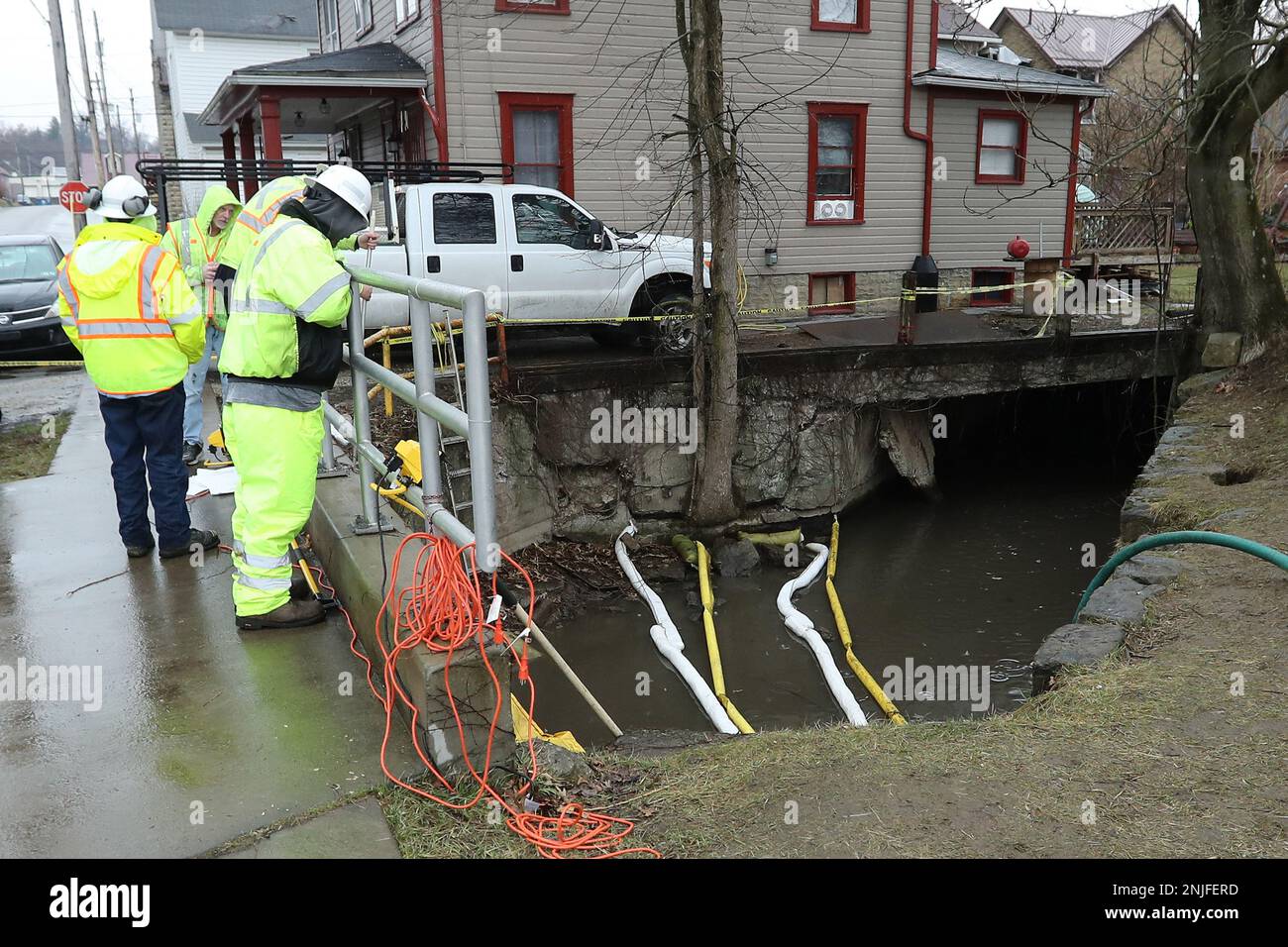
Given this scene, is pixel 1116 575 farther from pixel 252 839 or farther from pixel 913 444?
pixel 913 444

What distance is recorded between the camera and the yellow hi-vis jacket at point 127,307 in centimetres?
536

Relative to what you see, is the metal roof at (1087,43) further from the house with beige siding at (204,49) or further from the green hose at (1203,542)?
the green hose at (1203,542)

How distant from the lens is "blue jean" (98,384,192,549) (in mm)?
5594

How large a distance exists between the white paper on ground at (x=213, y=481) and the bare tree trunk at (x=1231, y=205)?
10.4m

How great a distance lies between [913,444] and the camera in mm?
14188

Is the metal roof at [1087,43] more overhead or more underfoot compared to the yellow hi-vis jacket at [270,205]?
more overhead

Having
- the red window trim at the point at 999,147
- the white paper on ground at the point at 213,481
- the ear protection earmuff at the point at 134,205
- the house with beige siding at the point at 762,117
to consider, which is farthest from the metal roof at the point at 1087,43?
the ear protection earmuff at the point at 134,205

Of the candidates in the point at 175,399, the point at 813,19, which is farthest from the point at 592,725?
the point at 813,19

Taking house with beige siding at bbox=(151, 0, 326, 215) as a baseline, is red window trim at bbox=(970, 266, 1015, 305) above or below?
below

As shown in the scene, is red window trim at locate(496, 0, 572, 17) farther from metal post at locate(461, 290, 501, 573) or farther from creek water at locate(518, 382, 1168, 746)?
metal post at locate(461, 290, 501, 573)

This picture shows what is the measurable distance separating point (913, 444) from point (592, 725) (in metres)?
7.99

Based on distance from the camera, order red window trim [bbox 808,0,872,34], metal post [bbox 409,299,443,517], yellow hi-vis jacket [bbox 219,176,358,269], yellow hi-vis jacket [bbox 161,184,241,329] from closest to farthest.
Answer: metal post [bbox 409,299,443,517] < yellow hi-vis jacket [bbox 219,176,358,269] < yellow hi-vis jacket [bbox 161,184,241,329] < red window trim [bbox 808,0,872,34]

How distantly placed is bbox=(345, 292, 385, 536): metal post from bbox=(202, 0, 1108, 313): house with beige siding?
899cm

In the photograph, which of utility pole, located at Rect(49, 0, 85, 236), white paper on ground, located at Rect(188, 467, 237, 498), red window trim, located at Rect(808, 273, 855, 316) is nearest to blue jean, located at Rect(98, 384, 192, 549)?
white paper on ground, located at Rect(188, 467, 237, 498)
